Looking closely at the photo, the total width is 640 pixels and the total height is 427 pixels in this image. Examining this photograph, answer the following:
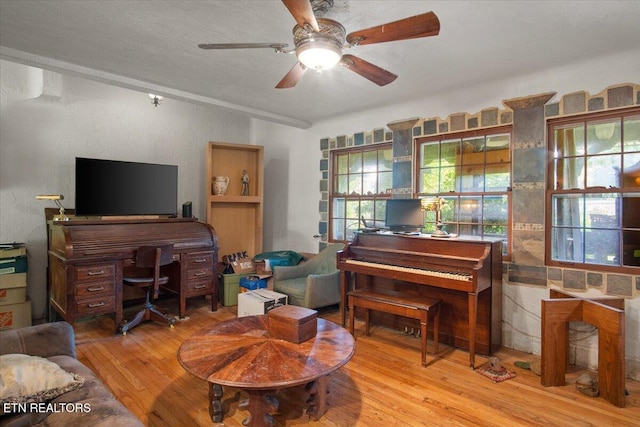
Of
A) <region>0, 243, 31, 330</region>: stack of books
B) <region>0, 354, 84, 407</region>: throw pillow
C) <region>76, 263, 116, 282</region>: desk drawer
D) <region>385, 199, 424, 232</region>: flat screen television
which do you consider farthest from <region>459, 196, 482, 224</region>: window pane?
<region>0, 243, 31, 330</region>: stack of books

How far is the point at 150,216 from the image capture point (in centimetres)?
424

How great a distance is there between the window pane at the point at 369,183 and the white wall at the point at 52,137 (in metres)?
2.59

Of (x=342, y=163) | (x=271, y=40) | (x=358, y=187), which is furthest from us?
(x=342, y=163)

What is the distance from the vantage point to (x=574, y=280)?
2914mm

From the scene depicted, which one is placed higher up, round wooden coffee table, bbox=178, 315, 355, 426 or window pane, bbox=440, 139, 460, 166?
window pane, bbox=440, 139, 460, 166

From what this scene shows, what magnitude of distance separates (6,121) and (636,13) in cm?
528

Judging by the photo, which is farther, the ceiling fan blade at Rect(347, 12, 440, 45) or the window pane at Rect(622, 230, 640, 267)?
the window pane at Rect(622, 230, 640, 267)

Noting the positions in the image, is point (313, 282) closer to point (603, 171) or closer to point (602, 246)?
point (602, 246)

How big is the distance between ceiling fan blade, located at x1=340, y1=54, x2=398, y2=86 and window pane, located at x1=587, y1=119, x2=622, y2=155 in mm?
1862

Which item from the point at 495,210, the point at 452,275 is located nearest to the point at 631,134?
the point at 495,210

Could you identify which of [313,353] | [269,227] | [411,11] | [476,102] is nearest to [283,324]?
[313,353]

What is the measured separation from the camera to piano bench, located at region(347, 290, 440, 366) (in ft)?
9.42

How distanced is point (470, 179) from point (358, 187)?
1.41 meters

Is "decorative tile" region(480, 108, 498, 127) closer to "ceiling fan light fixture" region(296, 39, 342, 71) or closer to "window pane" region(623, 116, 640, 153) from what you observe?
"window pane" region(623, 116, 640, 153)
